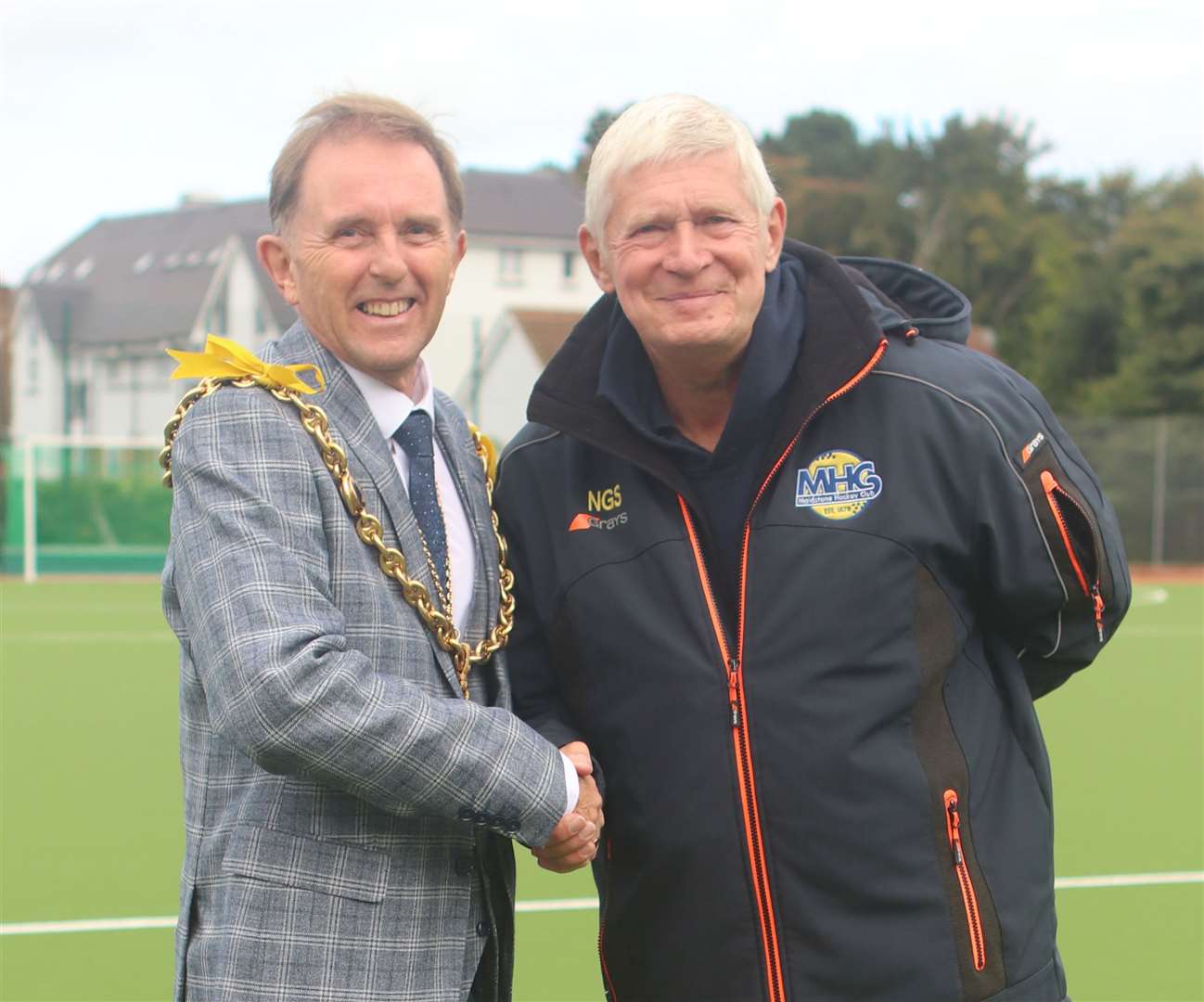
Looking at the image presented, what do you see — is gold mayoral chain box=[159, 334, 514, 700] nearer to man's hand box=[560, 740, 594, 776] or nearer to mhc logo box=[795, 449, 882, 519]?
man's hand box=[560, 740, 594, 776]

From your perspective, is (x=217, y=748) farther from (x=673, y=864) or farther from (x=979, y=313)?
(x=979, y=313)

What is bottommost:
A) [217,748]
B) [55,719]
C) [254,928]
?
[55,719]

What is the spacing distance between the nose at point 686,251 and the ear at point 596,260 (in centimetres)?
18

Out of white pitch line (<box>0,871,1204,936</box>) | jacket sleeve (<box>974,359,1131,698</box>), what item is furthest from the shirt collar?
white pitch line (<box>0,871,1204,936</box>)

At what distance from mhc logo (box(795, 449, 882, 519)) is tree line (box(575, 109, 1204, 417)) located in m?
27.4

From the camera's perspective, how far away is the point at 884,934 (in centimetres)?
267

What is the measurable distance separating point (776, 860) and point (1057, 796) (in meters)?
5.31

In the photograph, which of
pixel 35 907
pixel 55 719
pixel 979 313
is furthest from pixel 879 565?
pixel 979 313

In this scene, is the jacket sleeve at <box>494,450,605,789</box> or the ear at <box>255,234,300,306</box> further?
the jacket sleeve at <box>494,450,605,789</box>

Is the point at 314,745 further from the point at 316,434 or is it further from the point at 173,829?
the point at 173,829

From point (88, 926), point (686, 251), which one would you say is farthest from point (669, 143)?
point (88, 926)

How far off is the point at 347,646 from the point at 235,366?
19.7 inches

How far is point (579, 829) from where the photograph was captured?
2619 mm

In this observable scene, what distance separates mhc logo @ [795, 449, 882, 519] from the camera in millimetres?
2760
